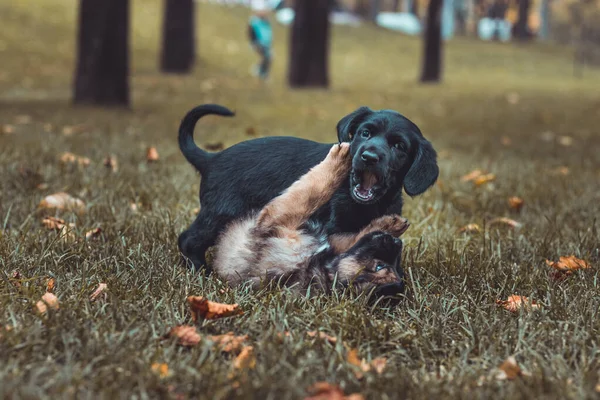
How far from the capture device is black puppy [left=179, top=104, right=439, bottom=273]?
254cm

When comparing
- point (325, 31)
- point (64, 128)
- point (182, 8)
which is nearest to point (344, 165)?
point (64, 128)

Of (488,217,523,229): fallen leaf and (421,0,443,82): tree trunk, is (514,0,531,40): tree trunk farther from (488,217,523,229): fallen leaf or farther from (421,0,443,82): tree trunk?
(488,217,523,229): fallen leaf

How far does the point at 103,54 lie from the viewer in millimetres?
8875

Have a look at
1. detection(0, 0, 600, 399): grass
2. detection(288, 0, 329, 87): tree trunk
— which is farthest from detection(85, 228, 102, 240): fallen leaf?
detection(288, 0, 329, 87): tree trunk

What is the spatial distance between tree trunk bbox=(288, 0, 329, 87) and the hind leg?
38.6ft

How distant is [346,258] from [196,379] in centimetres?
85

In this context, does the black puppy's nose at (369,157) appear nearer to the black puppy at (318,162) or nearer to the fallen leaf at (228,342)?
the black puppy at (318,162)

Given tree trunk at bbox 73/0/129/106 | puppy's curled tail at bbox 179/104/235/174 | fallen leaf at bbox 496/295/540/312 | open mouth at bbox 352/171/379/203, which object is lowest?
fallen leaf at bbox 496/295/540/312

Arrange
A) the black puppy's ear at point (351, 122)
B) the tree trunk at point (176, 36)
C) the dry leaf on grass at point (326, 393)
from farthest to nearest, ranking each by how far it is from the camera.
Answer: the tree trunk at point (176, 36), the black puppy's ear at point (351, 122), the dry leaf on grass at point (326, 393)

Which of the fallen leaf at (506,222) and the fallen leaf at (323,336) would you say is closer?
the fallen leaf at (323,336)

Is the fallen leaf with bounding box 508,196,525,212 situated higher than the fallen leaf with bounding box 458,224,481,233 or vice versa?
the fallen leaf with bounding box 508,196,525,212

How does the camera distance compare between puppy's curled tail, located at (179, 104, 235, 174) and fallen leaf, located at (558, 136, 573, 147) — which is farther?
fallen leaf, located at (558, 136, 573, 147)

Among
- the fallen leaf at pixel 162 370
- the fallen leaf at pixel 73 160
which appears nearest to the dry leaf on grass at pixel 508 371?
the fallen leaf at pixel 162 370

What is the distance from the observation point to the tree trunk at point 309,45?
14.1m
